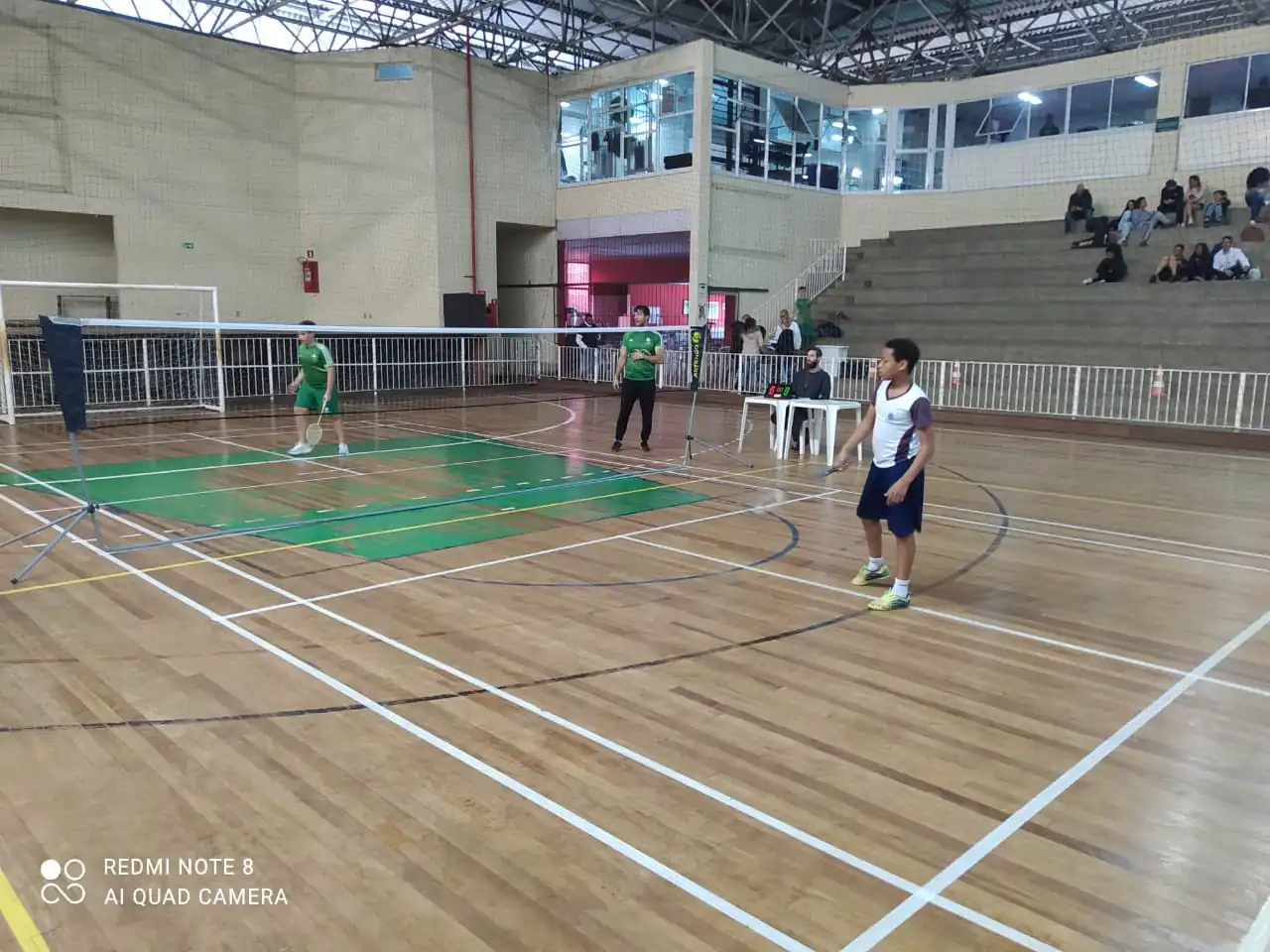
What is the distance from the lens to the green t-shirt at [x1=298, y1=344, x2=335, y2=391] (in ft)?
37.4

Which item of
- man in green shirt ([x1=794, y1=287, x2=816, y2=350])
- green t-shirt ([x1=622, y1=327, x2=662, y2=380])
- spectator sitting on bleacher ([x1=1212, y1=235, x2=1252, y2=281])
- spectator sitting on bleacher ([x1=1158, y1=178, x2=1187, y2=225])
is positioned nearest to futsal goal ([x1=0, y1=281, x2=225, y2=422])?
green t-shirt ([x1=622, y1=327, x2=662, y2=380])

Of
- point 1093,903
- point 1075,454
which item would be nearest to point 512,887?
point 1093,903

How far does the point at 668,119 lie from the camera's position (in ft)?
76.1

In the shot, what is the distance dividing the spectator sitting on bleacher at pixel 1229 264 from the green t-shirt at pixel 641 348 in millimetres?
13976

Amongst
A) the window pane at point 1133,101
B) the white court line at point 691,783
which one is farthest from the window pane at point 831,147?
the white court line at point 691,783

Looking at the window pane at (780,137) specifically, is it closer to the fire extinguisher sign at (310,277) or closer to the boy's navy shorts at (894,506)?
the fire extinguisher sign at (310,277)

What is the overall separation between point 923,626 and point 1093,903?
2.75m

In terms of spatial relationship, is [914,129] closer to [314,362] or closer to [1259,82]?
[1259,82]

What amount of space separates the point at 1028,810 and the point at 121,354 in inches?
801

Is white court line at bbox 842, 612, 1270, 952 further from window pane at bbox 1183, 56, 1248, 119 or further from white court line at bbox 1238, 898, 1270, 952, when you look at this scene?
window pane at bbox 1183, 56, 1248, 119

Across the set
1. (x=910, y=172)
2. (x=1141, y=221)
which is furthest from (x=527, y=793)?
(x=910, y=172)

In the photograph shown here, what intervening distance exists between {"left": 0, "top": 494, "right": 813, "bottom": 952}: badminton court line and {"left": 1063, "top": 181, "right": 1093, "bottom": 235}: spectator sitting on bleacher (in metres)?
23.2

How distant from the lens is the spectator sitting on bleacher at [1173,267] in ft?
63.6

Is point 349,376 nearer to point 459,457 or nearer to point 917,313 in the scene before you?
point 459,457
